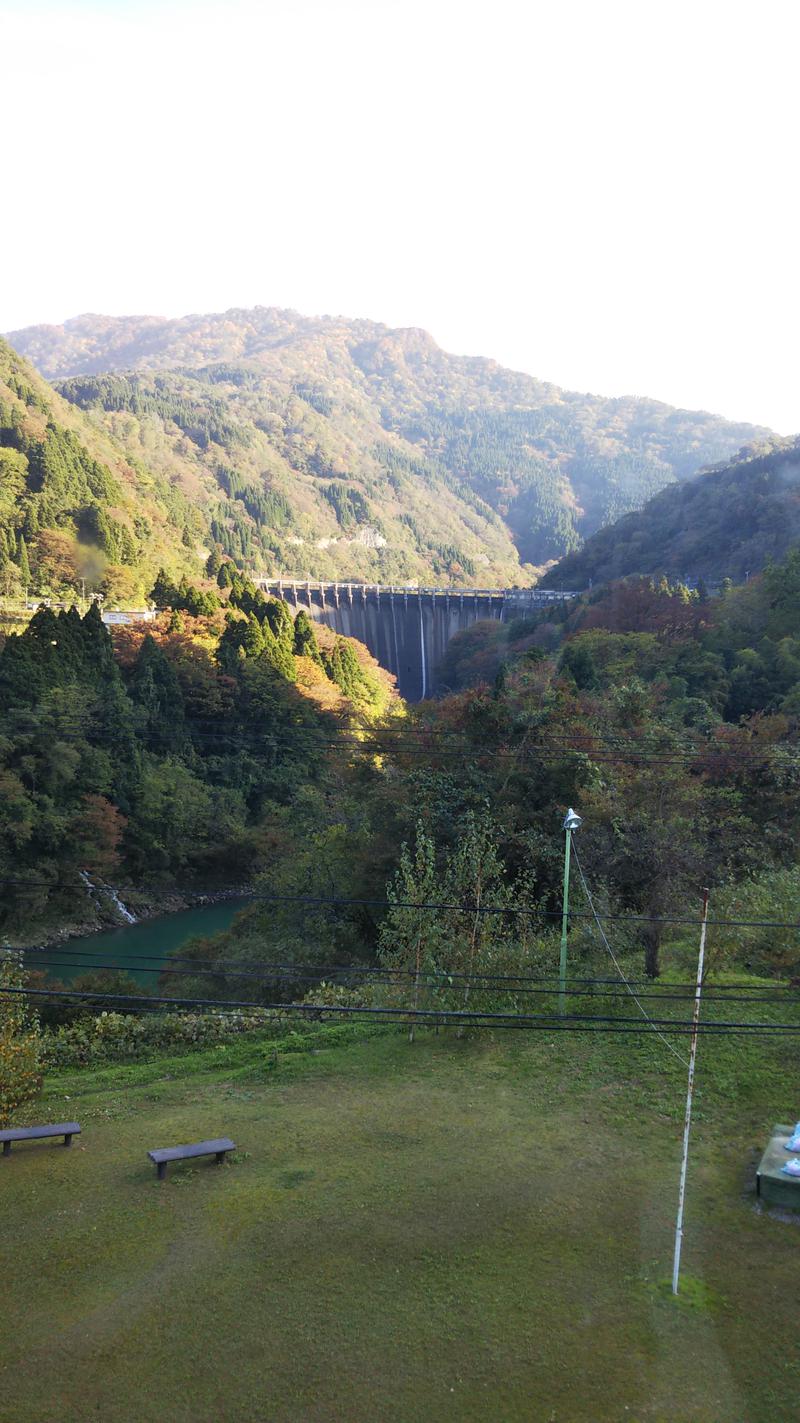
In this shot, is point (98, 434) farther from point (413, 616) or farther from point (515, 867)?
point (515, 867)

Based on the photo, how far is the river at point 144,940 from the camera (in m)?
A: 28.5

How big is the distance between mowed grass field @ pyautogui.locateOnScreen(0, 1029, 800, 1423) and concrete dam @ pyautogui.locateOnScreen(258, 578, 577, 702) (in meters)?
67.4

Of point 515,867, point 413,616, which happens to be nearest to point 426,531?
point 413,616

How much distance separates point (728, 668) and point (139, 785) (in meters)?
21.0

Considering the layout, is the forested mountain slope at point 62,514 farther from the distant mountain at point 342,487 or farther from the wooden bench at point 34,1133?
the wooden bench at point 34,1133

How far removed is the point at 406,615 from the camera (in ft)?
273

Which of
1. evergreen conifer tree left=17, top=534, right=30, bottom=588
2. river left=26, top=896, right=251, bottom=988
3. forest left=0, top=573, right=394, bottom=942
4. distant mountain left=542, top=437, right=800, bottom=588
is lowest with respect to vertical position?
river left=26, top=896, right=251, bottom=988

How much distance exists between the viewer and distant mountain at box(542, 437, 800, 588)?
64.0 m

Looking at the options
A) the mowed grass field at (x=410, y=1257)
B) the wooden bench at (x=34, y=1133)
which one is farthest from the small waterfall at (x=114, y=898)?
the wooden bench at (x=34, y=1133)

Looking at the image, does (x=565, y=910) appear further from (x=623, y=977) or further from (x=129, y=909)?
(x=129, y=909)

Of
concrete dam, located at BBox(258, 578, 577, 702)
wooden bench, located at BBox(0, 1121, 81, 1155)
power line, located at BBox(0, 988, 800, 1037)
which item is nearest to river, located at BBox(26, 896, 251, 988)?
power line, located at BBox(0, 988, 800, 1037)

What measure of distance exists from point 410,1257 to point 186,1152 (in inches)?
116

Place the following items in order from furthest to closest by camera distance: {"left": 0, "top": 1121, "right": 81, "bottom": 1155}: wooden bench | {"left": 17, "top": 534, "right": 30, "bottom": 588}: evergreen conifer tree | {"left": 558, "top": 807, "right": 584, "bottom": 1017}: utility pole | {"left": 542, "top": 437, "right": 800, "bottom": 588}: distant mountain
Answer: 1. {"left": 542, "top": 437, "right": 800, "bottom": 588}: distant mountain
2. {"left": 17, "top": 534, "right": 30, "bottom": 588}: evergreen conifer tree
3. {"left": 558, "top": 807, "right": 584, "bottom": 1017}: utility pole
4. {"left": 0, "top": 1121, "right": 81, "bottom": 1155}: wooden bench

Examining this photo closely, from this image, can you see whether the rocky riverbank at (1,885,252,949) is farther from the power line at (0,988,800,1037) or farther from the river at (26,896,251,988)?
the power line at (0,988,800,1037)
